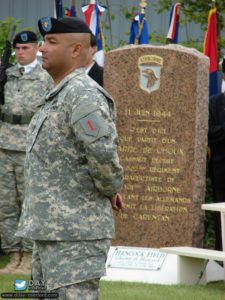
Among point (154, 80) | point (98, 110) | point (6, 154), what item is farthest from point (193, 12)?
point (98, 110)

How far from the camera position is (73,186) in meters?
3.28

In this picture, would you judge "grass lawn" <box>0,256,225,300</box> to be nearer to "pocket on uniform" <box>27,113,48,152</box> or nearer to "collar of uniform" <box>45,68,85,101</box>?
"pocket on uniform" <box>27,113,48,152</box>

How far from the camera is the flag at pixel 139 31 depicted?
30.5 ft

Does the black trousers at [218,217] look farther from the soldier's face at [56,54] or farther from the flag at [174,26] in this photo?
the soldier's face at [56,54]

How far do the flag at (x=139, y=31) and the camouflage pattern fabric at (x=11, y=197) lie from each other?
3457 millimetres

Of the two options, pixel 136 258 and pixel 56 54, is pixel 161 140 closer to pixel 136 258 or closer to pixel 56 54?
pixel 136 258

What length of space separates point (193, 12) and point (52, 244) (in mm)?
9243

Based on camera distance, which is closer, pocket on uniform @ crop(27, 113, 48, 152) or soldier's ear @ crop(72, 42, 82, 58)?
pocket on uniform @ crop(27, 113, 48, 152)

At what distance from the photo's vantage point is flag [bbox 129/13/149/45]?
9.28 m

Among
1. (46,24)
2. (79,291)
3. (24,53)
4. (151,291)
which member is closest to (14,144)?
(24,53)

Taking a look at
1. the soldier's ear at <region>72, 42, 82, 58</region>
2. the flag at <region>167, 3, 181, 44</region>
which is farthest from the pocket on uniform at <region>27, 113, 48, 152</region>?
the flag at <region>167, 3, 181, 44</region>

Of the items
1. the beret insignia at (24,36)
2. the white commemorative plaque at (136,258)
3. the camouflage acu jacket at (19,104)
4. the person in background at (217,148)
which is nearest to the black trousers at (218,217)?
the person in background at (217,148)

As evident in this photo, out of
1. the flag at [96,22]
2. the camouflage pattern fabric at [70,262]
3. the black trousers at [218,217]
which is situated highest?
the flag at [96,22]

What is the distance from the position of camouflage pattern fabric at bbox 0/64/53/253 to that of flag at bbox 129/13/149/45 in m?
3.02
